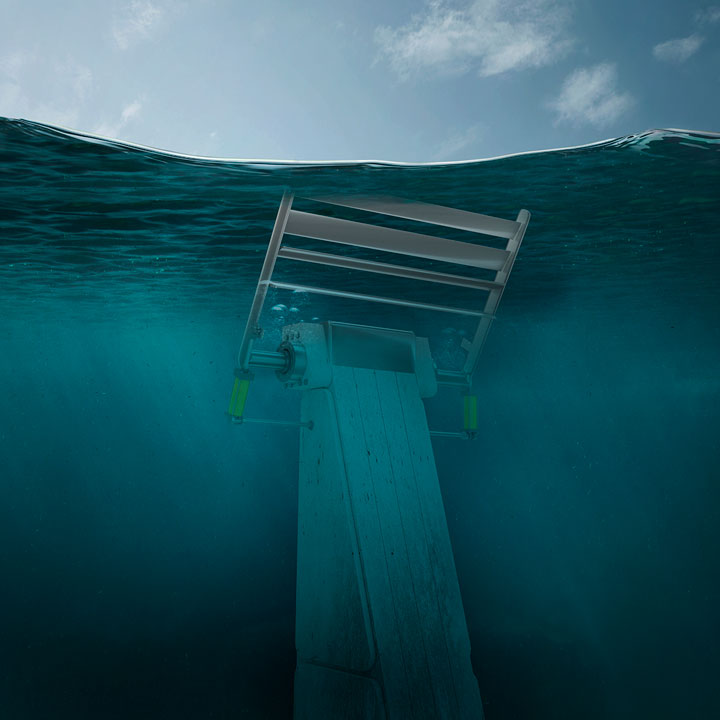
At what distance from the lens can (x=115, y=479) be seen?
28.1 meters

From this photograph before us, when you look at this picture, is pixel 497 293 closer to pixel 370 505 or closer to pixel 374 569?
pixel 370 505

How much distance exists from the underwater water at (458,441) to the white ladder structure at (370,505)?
187 centimetres

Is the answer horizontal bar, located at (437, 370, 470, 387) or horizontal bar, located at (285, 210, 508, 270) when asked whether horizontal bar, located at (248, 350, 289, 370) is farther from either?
horizontal bar, located at (437, 370, 470, 387)

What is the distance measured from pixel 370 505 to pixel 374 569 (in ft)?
1.45

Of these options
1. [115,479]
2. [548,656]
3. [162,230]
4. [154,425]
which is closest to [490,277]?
[162,230]

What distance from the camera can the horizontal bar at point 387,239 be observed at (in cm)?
436

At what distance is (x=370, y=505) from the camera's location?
14.5 feet

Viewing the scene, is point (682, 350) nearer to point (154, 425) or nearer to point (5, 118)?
point (5, 118)

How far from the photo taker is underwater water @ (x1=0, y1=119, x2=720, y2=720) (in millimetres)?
7082

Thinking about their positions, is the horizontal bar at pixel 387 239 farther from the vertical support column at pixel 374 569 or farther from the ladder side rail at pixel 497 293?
the vertical support column at pixel 374 569

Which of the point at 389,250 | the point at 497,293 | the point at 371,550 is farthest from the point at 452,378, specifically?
the point at 371,550

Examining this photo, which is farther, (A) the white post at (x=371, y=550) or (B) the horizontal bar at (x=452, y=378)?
(B) the horizontal bar at (x=452, y=378)

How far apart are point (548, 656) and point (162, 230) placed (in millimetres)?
10220

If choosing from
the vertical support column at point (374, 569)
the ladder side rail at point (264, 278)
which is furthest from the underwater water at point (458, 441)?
the vertical support column at point (374, 569)
